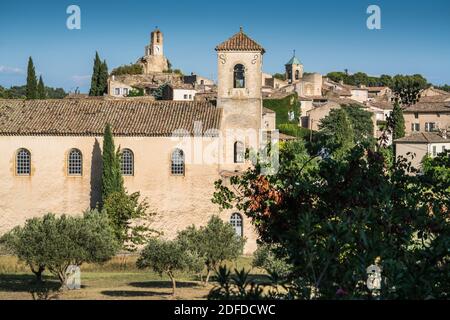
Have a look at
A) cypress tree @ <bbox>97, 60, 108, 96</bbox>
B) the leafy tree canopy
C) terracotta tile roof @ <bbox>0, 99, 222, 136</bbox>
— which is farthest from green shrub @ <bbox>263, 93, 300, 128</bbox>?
the leafy tree canopy

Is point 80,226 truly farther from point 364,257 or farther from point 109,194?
point 364,257

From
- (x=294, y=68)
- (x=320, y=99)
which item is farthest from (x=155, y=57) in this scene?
(x=320, y=99)

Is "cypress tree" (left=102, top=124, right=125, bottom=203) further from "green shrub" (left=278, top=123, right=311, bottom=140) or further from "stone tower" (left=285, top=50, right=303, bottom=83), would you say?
"stone tower" (left=285, top=50, right=303, bottom=83)

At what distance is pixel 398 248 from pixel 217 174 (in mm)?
29806

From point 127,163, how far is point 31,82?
101 feet

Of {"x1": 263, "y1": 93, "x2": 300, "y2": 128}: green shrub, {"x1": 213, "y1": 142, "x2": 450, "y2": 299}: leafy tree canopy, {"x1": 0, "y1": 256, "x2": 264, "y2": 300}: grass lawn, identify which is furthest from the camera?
{"x1": 263, "y1": 93, "x2": 300, "y2": 128}: green shrub

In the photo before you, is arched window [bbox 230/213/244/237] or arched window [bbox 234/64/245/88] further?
arched window [bbox 234/64/245/88]

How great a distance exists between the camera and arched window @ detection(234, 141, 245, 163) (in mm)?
44281

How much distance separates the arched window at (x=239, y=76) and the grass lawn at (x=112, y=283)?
32.9 feet

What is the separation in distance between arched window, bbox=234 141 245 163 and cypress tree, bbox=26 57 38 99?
30539mm

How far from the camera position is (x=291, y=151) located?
1705 centimetres

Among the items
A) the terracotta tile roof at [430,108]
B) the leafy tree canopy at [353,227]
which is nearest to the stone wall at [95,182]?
the leafy tree canopy at [353,227]

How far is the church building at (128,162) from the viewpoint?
141 feet
